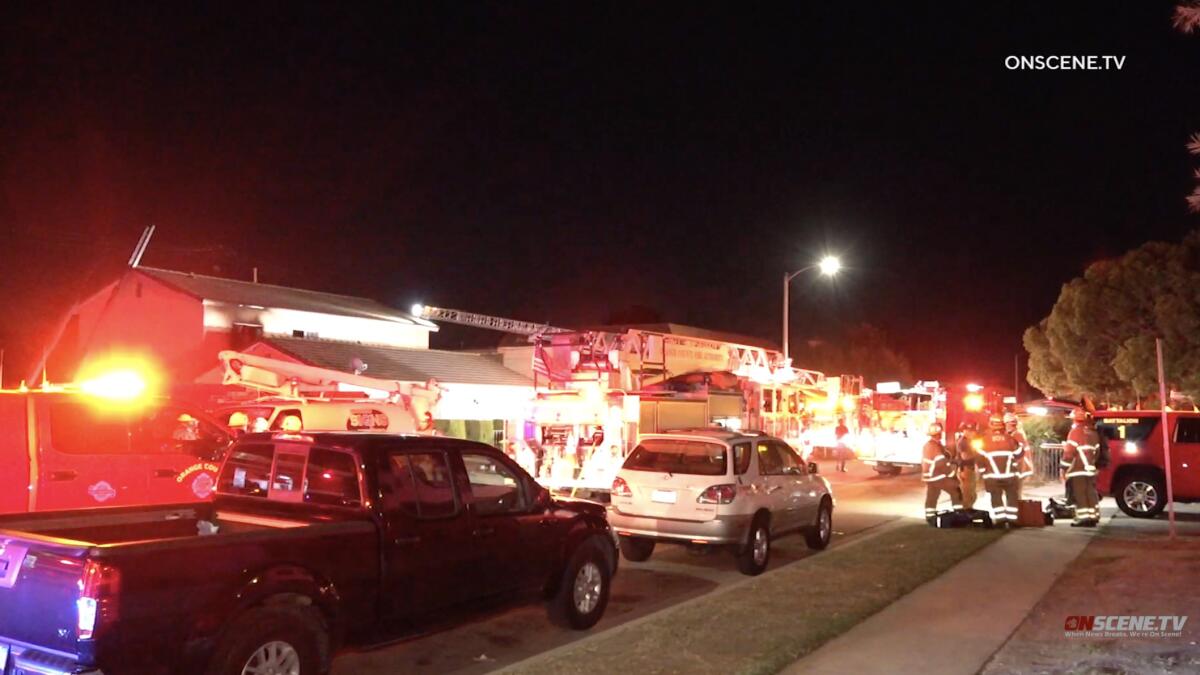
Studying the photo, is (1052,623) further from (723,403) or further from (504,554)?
(723,403)

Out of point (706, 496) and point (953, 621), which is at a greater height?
point (706, 496)

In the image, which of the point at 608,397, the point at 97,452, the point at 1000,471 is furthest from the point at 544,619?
the point at 1000,471

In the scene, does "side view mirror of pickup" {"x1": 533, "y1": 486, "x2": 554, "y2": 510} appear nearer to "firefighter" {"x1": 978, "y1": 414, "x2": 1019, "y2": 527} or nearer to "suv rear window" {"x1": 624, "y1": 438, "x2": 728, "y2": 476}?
"suv rear window" {"x1": 624, "y1": 438, "x2": 728, "y2": 476}

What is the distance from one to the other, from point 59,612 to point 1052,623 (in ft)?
23.7

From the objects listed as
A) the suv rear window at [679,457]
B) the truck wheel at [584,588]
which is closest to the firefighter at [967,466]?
the suv rear window at [679,457]

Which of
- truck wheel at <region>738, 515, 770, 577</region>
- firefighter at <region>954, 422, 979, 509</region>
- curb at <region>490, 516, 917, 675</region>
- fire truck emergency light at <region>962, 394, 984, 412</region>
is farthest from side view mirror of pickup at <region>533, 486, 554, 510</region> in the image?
fire truck emergency light at <region>962, 394, 984, 412</region>

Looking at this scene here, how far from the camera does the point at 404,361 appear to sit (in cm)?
2481

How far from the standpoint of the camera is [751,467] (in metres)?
10.7

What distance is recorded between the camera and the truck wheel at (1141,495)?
51.8ft

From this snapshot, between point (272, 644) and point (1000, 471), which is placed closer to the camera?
point (272, 644)

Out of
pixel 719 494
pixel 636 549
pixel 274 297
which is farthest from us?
pixel 274 297

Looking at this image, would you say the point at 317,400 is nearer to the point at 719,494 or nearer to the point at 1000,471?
the point at 719,494

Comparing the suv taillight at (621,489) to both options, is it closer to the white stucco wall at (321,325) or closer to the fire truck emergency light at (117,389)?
the fire truck emergency light at (117,389)

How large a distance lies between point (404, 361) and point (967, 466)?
14573 millimetres
